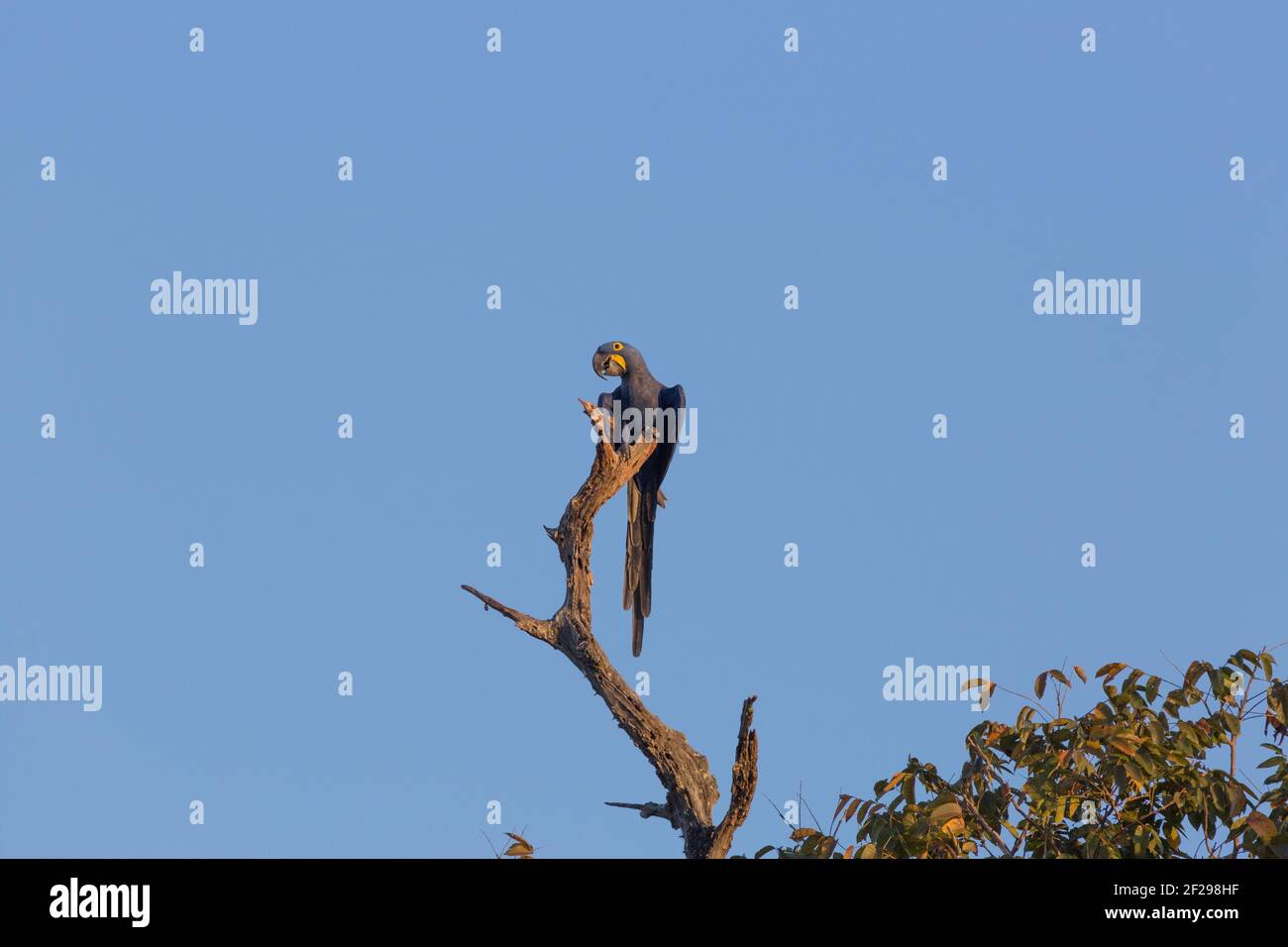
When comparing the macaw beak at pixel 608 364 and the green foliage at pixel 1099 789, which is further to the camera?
the macaw beak at pixel 608 364

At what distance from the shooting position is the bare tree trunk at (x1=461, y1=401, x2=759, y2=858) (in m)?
7.17

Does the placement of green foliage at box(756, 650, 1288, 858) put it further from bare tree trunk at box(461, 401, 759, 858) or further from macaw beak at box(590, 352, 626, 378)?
macaw beak at box(590, 352, 626, 378)

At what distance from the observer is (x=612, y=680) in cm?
725

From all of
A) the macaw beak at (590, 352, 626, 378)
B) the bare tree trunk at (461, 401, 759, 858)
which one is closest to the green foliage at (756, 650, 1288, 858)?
the bare tree trunk at (461, 401, 759, 858)

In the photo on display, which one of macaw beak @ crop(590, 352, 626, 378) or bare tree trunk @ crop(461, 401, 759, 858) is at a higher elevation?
macaw beak @ crop(590, 352, 626, 378)

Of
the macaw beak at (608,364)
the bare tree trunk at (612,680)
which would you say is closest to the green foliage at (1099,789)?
the bare tree trunk at (612,680)

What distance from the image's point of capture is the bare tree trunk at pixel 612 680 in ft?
23.5

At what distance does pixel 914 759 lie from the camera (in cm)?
632

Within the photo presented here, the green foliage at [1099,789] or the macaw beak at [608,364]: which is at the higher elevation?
the macaw beak at [608,364]

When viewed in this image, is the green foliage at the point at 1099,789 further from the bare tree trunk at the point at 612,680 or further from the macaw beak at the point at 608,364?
the macaw beak at the point at 608,364
